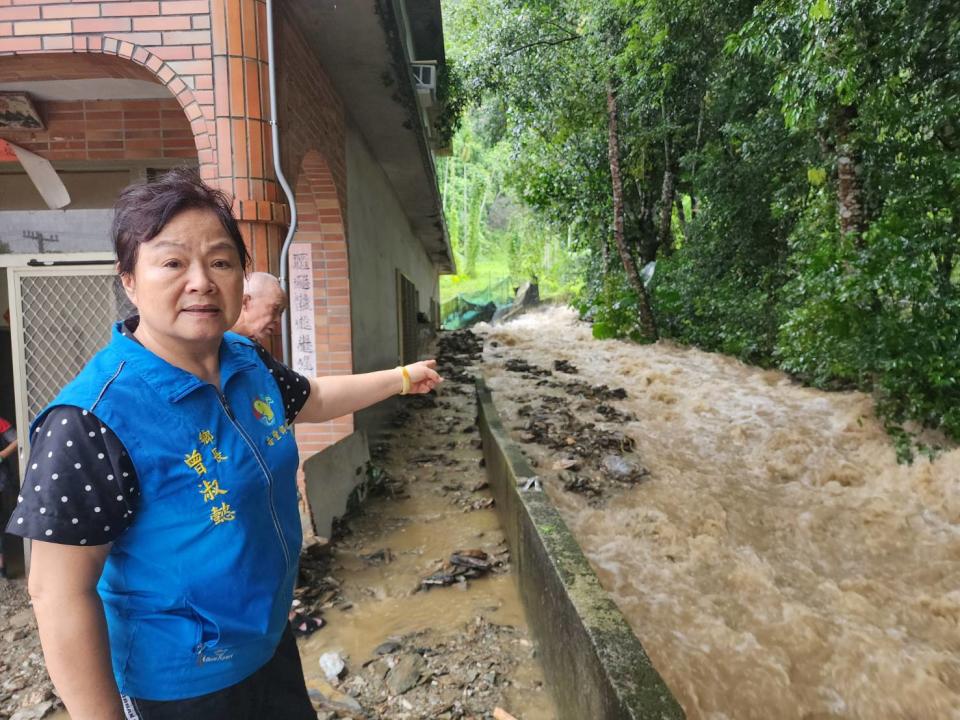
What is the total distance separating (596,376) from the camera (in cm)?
1123

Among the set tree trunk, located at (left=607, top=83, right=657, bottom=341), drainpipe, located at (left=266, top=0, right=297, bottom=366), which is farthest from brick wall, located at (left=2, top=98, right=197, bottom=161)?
tree trunk, located at (left=607, top=83, right=657, bottom=341)

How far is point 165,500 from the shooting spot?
1.24 m

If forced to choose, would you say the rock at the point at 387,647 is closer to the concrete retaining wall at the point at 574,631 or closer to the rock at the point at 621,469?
the concrete retaining wall at the point at 574,631

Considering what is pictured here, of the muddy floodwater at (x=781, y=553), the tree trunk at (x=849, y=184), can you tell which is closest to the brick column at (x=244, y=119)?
the muddy floodwater at (x=781, y=553)

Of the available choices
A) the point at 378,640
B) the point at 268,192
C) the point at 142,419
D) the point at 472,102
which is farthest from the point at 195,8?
the point at 472,102

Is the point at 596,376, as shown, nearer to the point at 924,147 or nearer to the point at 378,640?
the point at 924,147

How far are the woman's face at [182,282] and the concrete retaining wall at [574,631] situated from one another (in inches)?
70.1

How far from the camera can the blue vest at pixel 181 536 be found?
1230 millimetres

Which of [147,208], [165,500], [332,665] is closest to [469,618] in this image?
[332,665]

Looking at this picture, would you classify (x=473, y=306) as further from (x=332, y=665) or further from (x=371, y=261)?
(x=332, y=665)

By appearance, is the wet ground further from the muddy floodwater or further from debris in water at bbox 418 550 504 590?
the muddy floodwater

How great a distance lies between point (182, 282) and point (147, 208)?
0.18m

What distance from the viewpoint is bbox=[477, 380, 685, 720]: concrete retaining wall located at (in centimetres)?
209

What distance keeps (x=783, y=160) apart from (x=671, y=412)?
4.61m
